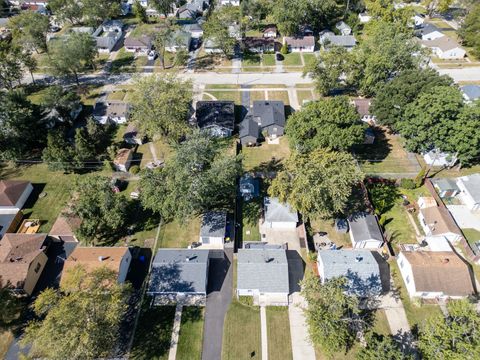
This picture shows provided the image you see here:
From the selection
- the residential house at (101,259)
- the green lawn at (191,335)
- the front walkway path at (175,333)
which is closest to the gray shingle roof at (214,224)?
the green lawn at (191,335)

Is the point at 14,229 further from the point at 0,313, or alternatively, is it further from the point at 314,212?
the point at 314,212

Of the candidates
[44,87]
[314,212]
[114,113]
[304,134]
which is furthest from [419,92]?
[44,87]

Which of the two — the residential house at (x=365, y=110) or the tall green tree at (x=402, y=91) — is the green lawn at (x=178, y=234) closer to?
the tall green tree at (x=402, y=91)

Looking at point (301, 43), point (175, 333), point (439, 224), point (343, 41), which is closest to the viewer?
point (175, 333)

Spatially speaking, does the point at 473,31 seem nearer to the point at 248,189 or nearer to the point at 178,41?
the point at 178,41

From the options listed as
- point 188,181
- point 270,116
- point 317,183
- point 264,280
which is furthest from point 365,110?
point 264,280

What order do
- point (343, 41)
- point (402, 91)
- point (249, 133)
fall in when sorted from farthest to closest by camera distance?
point (343, 41) < point (249, 133) < point (402, 91)
